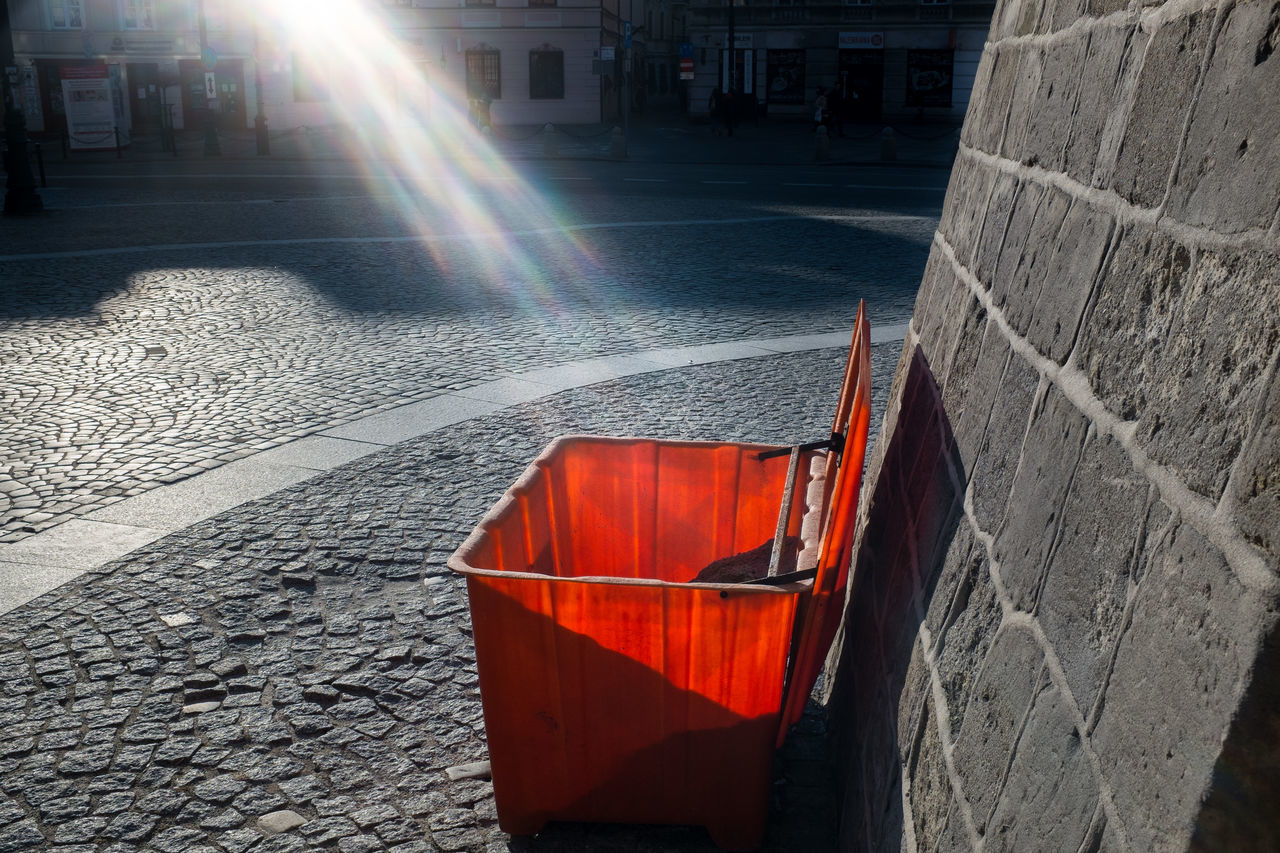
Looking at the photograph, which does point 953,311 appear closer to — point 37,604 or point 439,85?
point 37,604

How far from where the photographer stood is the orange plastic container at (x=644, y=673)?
212 cm

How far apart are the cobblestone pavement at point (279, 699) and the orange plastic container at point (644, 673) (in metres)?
0.16

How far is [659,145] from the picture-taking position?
96.0 ft

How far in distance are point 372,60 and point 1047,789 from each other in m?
42.9

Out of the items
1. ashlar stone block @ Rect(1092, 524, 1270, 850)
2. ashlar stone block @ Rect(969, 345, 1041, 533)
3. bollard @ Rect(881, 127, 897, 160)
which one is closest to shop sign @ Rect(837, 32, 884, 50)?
bollard @ Rect(881, 127, 897, 160)

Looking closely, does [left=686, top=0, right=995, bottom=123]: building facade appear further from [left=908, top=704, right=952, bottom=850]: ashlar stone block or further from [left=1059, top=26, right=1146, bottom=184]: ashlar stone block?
[left=908, top=704, right=952, bottom=850]: ashlar stone block

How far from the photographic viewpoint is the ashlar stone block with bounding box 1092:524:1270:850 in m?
0.85

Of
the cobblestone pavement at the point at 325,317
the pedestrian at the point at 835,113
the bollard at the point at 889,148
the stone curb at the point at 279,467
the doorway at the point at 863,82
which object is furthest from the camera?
the doorway at the point at 863,82

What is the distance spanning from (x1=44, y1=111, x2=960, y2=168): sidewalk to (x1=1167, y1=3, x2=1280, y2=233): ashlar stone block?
72.5 feet

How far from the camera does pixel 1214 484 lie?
3.01 feet

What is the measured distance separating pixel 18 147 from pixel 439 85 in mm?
27341

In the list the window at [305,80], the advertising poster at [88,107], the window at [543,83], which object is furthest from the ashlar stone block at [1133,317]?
the window at [305,80]

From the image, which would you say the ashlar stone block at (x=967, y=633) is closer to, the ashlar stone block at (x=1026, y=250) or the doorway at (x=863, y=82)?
the ashlar stone block at (x=1026, y=250)

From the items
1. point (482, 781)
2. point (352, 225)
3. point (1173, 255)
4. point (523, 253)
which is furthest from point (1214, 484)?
point (352, 225)
